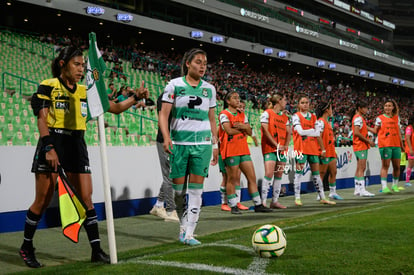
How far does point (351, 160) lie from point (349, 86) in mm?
46858

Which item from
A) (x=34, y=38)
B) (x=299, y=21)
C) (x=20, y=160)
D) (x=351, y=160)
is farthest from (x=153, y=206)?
(x=299, y=21)

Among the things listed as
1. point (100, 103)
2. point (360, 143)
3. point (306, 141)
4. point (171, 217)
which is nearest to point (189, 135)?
point (100, 103)

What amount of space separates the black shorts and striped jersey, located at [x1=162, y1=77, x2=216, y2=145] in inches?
45.5

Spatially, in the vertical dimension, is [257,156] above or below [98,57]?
below

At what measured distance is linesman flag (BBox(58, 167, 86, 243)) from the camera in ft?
15.2

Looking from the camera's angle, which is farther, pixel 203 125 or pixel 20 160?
pixel 20 160

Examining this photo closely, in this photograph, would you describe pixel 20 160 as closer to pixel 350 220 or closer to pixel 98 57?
pixel 98 57

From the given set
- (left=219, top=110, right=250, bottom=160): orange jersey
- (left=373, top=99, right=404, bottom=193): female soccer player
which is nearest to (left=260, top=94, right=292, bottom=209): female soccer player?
(left=219, top=110, right=250, bottom=160): orange jersey

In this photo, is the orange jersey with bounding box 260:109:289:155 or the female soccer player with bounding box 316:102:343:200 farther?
the female soccer player with bounding box 316:102:343:200

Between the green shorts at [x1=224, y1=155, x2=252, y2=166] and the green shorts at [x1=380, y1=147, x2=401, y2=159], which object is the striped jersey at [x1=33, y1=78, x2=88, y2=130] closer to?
the green shorts at [x1=224, y1=155, x2=252, y2=166]

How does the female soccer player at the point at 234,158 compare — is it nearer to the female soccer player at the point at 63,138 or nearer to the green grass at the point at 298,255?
the green grass at the point at 298,255

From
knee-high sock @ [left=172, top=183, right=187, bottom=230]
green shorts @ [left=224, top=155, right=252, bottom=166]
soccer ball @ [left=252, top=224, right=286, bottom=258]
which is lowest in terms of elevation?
soccer ball @ [left=252, top=224, right=286, bottom=258]

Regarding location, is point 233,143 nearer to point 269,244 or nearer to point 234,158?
point 234,158

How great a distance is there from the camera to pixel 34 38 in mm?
26875
